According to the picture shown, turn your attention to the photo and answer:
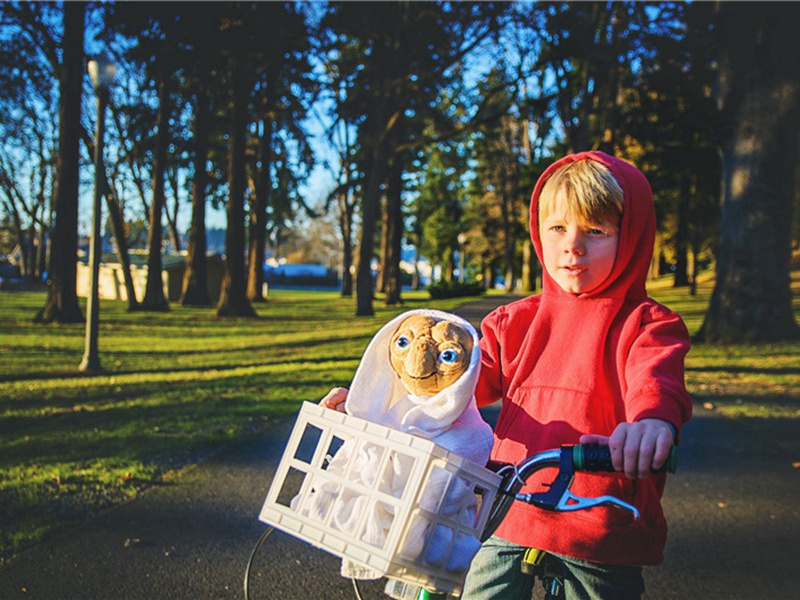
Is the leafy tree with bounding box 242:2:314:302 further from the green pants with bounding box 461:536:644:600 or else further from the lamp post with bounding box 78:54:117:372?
the green pants with bounding box 461:536:644:600

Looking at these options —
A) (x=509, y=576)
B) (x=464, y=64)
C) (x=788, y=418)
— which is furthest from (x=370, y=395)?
(x=464, y=64)

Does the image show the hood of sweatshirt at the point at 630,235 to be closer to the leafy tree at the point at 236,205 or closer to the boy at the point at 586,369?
the boy at the point at 586,369

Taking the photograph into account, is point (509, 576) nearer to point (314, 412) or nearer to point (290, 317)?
Result: point (314, 412)

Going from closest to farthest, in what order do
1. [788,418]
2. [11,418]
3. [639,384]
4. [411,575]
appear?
[411,575]
[639,384]
[11,418]
[788,418]

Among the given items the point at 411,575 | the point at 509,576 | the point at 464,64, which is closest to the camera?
the point at 411,575

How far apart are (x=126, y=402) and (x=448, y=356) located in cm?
856

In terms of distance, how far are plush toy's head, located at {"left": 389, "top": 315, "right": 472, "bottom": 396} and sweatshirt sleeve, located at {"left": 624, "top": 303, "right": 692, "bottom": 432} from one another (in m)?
0.44

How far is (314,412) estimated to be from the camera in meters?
1.78

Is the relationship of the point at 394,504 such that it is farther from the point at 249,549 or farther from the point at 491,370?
the point at 249,549

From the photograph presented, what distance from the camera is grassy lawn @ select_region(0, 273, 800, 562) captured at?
593cm

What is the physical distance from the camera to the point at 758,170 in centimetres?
1518

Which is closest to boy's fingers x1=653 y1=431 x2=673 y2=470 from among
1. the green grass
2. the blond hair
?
the blond hair

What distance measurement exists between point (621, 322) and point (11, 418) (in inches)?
317

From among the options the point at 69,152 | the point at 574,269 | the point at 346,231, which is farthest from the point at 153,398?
the point at 346,231
